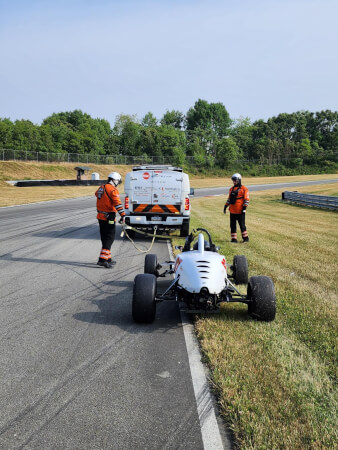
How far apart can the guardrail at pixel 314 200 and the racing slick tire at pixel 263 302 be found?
22.7m

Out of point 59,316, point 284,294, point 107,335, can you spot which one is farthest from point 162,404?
point 284,294

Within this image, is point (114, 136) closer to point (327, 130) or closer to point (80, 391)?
point (327, 130)

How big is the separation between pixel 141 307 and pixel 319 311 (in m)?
2.47

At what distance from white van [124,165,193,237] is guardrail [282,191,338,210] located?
15.8 meters

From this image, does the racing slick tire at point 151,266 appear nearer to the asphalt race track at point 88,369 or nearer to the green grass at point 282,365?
the asphalt race track at point 88,369

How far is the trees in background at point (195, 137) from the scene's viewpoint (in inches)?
3232

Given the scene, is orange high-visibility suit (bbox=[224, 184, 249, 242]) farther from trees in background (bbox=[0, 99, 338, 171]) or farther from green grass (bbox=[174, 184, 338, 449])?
trees in background (bbox=[0, 99, 338, 171])

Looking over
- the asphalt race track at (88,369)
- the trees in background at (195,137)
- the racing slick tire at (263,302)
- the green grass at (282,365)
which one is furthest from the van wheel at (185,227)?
the trees in background at (195,137)

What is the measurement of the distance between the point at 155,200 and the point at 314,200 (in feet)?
62.8

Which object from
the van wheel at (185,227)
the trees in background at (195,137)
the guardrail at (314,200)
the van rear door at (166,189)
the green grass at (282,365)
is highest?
the trees in background at (195,137)

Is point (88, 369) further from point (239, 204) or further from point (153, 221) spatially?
point (153, 221)

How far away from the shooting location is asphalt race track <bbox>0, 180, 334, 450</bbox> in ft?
10.2

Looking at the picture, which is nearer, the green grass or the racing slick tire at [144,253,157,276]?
the green grass

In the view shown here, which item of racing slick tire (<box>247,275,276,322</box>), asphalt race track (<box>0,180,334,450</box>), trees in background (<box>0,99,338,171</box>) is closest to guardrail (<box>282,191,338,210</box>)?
asphalt race track (<box>0,180,334,450</box>)
